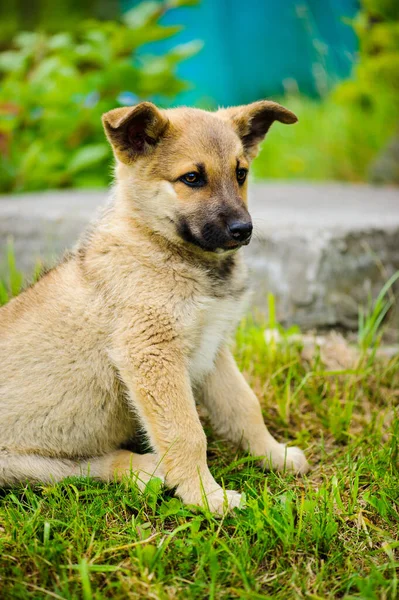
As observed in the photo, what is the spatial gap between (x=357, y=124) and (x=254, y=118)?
6.07m

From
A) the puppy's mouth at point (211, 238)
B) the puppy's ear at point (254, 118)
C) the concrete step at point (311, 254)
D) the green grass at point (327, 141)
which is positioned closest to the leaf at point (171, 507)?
the puppy's mouth at point (211, 238)

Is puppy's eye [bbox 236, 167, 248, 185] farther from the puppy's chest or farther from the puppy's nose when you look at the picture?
the puppy's chest

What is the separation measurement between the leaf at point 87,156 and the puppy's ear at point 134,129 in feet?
12.7

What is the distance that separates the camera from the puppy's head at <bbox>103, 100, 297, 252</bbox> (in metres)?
3.02

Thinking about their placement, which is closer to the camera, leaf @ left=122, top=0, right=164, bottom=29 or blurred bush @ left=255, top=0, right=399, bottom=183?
leaf @ left=122, top=0, right=164, bottom=29

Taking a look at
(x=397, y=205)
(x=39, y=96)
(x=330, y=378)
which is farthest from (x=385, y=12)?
(x=330, y=378)

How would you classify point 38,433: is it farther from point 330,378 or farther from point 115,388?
point 330,378

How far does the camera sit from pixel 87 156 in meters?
6.97

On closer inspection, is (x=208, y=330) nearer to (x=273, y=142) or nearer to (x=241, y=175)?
(x=241, y=175)

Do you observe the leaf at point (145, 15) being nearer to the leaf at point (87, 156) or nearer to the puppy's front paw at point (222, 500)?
the leaf at point (87, 156)

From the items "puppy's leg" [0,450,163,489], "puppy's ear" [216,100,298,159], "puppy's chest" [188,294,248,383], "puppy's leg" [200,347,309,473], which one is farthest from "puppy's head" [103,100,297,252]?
"puppy's leg" [0,450,163,489]

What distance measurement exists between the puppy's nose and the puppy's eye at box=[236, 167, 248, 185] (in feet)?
1.26

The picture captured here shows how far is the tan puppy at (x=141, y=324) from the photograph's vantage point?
2963 mm

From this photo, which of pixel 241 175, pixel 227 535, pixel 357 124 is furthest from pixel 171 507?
pixel 357 124
